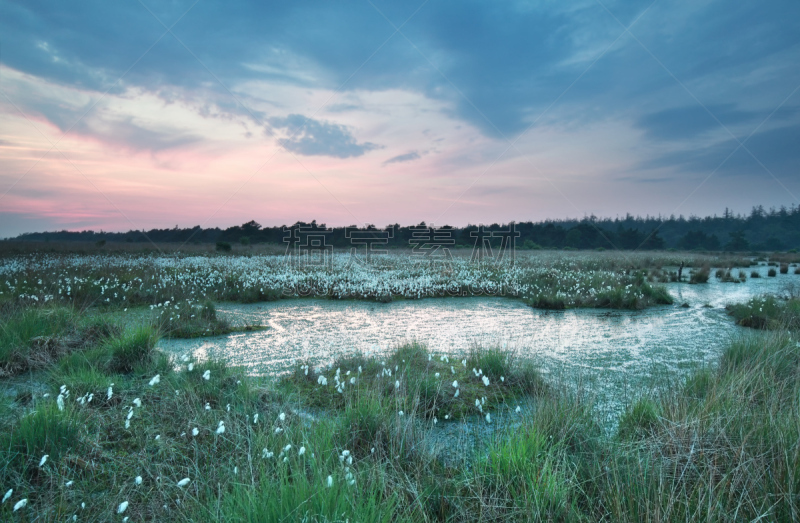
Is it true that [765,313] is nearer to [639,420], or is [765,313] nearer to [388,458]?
[639,420]

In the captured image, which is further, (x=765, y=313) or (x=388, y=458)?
(x=765, y=313)

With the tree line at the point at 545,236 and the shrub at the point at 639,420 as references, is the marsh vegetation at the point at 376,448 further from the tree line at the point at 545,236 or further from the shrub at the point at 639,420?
the tree line at the point at 545,236

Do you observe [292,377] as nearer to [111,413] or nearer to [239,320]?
[111,413]

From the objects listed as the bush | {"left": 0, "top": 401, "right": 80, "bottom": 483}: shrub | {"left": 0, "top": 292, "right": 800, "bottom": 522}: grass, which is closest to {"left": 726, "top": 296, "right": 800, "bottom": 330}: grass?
{"left": 0, "top": 292, "right": 800, "bottom": 522}: grass

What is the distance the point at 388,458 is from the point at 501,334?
17.9 ft

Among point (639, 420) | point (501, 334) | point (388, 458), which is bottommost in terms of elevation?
point (501, 334)

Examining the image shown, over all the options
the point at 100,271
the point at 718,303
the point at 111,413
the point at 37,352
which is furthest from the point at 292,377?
the point at 718,303

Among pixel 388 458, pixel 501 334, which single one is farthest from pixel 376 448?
pixel 501 334

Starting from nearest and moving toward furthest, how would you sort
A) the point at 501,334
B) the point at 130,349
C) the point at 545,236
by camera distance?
the point at 130,349, the point at 501,334, the point at 545,236

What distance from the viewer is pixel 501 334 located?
8031mm

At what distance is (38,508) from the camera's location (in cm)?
246

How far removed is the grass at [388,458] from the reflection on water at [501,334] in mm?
1160

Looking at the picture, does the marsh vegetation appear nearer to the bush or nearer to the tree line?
the bush

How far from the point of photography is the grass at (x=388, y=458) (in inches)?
89.1
